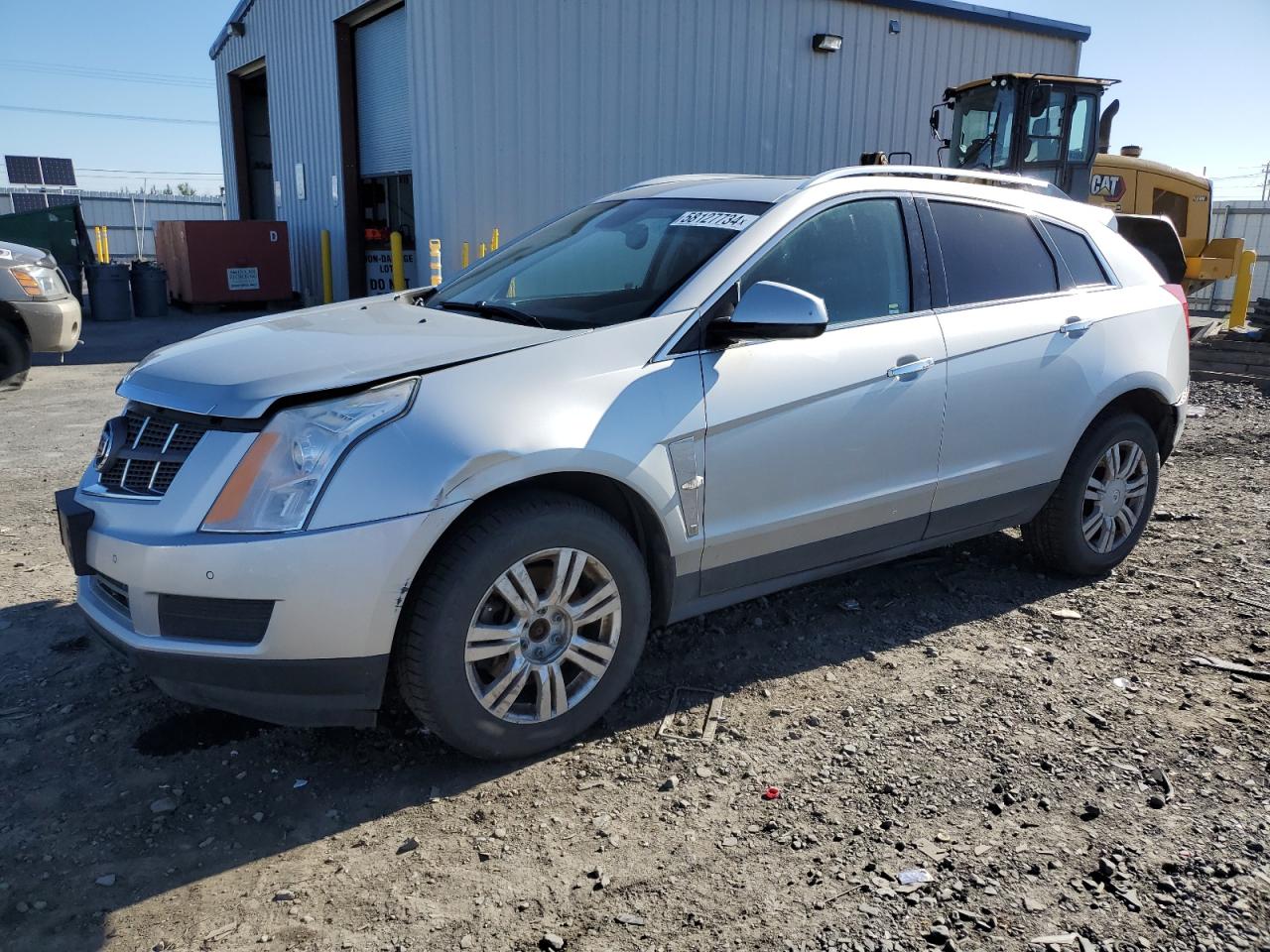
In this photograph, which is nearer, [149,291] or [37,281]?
[37,281]

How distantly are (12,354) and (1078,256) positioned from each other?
8.48 metres

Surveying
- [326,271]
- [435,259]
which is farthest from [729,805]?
[326,271]

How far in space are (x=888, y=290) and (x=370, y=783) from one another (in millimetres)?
2519

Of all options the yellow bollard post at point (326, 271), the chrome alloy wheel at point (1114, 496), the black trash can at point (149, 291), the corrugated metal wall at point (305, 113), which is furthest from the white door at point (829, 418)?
the black trash can at point (149, 291)

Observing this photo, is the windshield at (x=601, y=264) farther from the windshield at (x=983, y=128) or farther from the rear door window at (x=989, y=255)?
the windshield at (x=983, y=128)

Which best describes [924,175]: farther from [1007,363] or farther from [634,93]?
[634,93]

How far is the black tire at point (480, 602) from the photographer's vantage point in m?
2.76

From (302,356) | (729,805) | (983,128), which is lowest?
(729,805)

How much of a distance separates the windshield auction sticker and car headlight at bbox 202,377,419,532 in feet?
4.96

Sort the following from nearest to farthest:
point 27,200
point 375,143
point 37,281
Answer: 1. point 37,281
2. point 375,143
3. point 27,200

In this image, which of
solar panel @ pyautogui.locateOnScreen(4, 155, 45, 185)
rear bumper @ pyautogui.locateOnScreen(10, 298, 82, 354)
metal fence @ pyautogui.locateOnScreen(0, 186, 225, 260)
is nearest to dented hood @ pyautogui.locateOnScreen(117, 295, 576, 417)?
rear bumper @ pyautogui.locateOnScreen(10, 298, 82, 354)

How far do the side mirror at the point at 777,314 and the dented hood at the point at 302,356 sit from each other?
1.87 ft

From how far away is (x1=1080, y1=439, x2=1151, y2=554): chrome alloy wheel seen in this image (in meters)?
4.53

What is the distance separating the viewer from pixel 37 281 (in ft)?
28.2
